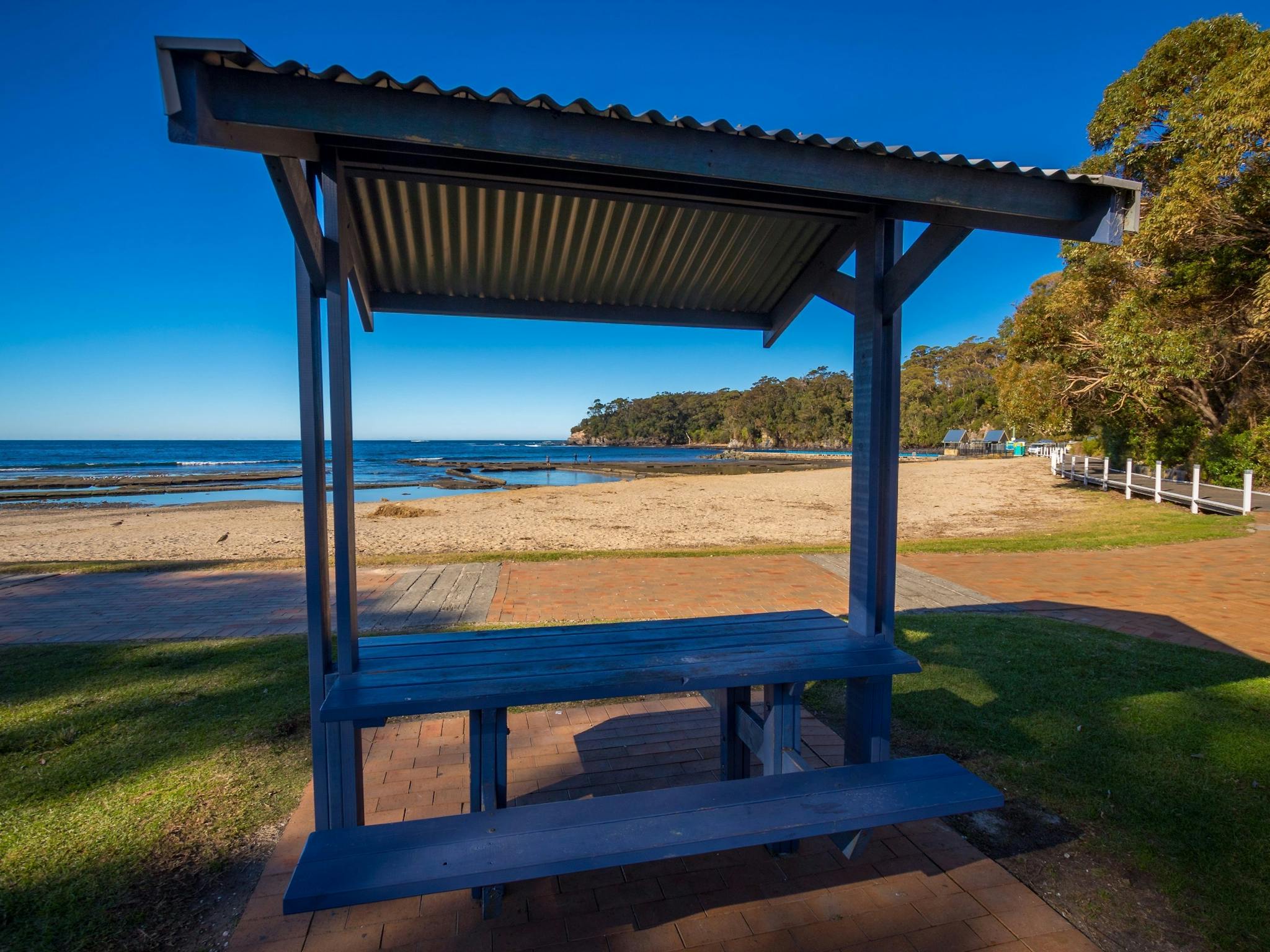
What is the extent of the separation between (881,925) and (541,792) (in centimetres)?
150

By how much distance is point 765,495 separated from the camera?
21.1 metres

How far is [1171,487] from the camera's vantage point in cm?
1562

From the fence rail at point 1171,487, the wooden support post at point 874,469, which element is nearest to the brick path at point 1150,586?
the fence rail at point 1171,487

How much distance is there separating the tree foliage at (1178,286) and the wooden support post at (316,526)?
1072 cm

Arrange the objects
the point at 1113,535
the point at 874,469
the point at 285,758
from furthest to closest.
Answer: the point at 1113,535 → the point at 285,758 → the point at 874,469

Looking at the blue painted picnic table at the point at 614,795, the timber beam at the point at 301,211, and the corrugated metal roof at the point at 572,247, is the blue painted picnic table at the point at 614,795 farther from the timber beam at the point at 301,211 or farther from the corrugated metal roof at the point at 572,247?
the corrugated metal roof at the point at 572,247

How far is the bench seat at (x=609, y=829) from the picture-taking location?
1.68 metres

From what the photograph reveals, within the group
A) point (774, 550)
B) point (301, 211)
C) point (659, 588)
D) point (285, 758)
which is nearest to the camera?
point (301, 211)

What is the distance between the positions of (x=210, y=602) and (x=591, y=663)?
19.1 ft

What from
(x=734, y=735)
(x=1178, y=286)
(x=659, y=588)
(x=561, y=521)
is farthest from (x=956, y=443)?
(x=734, y=735)

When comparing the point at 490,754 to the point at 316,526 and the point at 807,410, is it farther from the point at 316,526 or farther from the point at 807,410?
the point at 807,410

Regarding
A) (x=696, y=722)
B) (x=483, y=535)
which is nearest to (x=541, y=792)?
(x=696, y=722)

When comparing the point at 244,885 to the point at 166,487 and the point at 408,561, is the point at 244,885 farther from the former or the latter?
the point at 166,487

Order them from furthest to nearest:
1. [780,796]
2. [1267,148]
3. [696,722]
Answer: [1267,148], [696,722], [780,796]
